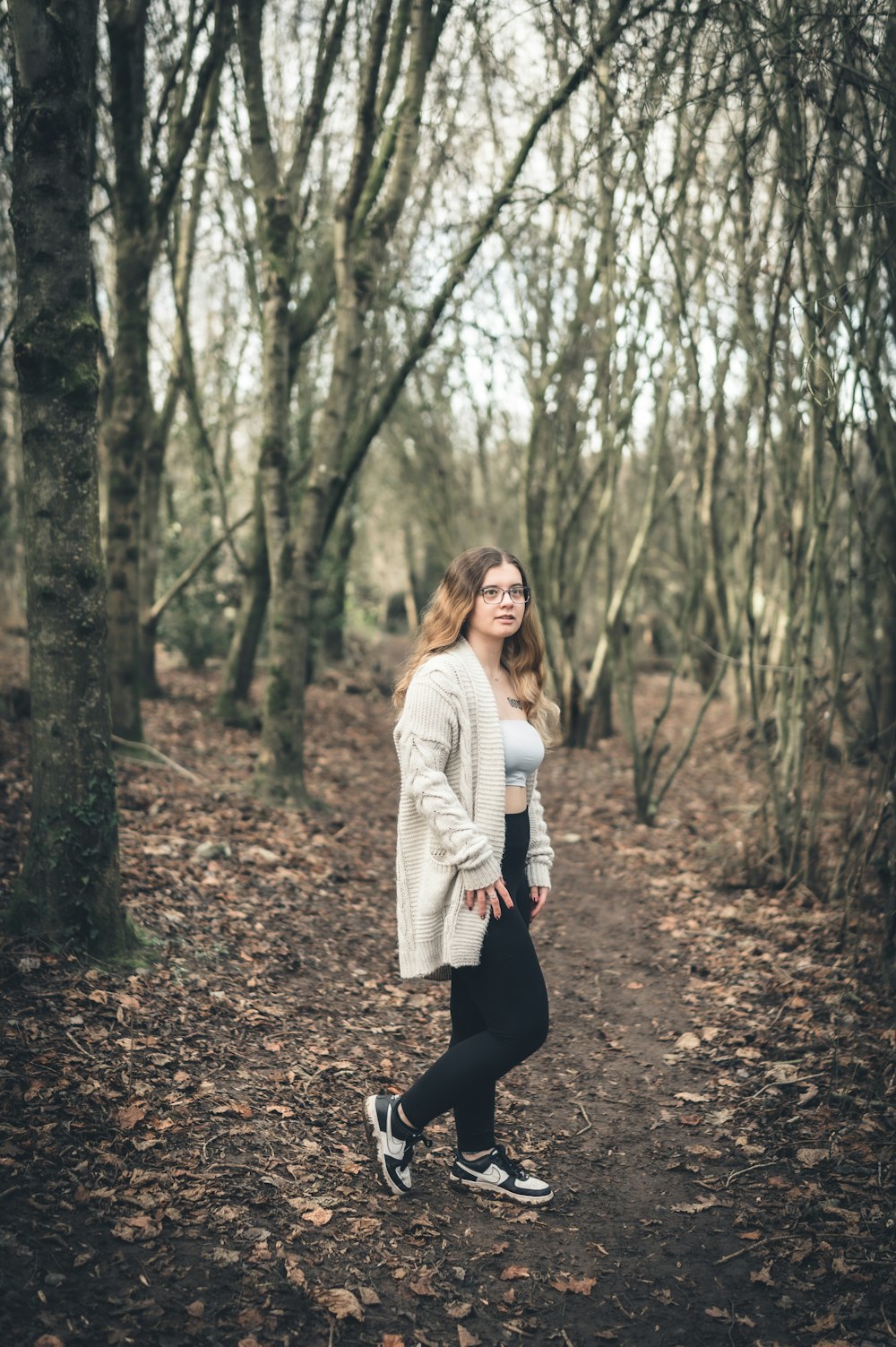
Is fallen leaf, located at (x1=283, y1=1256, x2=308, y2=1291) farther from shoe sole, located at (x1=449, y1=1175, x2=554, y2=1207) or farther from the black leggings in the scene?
shoe sole, located at (x1=449, y1=1175, x2=554, y2=1207)

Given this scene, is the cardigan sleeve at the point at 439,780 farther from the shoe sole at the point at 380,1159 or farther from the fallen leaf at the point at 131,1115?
the fallen leaf at the point at 131,1115

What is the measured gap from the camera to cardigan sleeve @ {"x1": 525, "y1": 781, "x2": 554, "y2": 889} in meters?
3.53

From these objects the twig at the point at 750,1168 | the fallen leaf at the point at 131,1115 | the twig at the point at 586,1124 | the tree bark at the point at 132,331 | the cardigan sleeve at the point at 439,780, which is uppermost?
the tree bark at the point at 132,331

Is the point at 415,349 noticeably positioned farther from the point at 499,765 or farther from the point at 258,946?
the point at 499,765

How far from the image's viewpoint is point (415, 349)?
362 inches

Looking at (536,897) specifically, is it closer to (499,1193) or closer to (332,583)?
(499,1193)

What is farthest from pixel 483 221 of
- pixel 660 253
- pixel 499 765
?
pixel 499 765

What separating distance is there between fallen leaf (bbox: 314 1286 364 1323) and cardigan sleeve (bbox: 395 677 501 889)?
1.25m

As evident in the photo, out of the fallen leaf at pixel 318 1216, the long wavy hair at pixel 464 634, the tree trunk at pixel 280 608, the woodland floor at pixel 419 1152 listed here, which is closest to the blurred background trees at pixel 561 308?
the tree trunk at pixel 280 608

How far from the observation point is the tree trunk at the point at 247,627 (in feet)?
37.3

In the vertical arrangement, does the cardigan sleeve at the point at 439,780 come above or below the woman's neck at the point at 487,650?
below

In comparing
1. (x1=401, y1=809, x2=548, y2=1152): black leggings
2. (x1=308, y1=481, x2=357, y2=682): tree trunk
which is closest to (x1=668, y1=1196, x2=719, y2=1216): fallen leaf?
(x1=401, y1=809, x2=548, y2=1152): black leggings

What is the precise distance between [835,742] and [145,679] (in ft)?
28.6

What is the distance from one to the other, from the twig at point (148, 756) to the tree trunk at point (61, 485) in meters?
3.98
